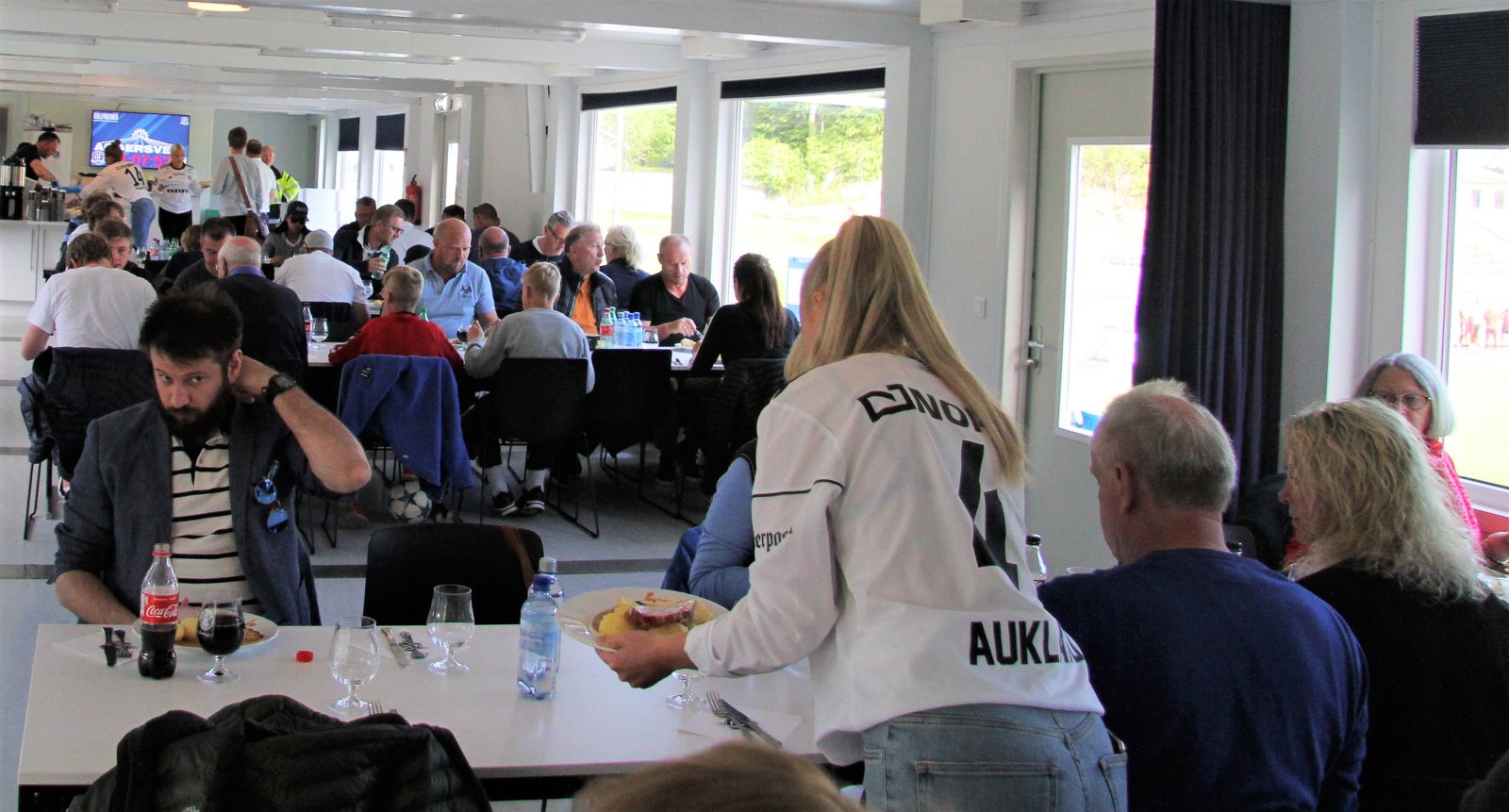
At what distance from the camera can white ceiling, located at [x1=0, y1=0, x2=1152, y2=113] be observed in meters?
7.14

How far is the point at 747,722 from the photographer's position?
239 cm

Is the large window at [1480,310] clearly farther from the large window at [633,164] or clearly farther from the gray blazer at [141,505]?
the large window at [633,164]

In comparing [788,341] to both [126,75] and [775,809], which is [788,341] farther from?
[126,75]

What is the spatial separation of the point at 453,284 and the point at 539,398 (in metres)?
1.65

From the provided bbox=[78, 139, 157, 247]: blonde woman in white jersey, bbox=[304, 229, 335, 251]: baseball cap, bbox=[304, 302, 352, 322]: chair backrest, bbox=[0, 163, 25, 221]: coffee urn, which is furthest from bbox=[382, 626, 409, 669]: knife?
bbox=[0, 163, 25, 221]: coffee urn

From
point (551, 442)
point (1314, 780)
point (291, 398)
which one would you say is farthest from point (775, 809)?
point (551, 442)

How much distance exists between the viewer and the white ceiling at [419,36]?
23.4 ft

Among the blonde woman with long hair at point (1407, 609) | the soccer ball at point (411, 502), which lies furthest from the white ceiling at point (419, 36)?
the blonde woman with long hair at point (1407, 609)

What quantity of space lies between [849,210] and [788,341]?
2.14 m

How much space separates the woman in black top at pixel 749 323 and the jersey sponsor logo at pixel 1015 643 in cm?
490

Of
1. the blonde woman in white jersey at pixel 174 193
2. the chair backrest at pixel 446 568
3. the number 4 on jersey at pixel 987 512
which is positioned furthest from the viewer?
the blonde woman in white jersey at pixel 174 193

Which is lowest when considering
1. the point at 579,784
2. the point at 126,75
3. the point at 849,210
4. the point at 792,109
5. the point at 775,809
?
the point at 579,784

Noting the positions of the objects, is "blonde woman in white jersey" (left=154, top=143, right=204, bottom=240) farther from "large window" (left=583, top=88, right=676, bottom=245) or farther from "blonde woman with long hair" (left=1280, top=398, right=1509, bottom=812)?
"blonde woman with long hair" (left=1280, top=398, right=1509, bottom=812)

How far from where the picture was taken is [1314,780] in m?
2.06
